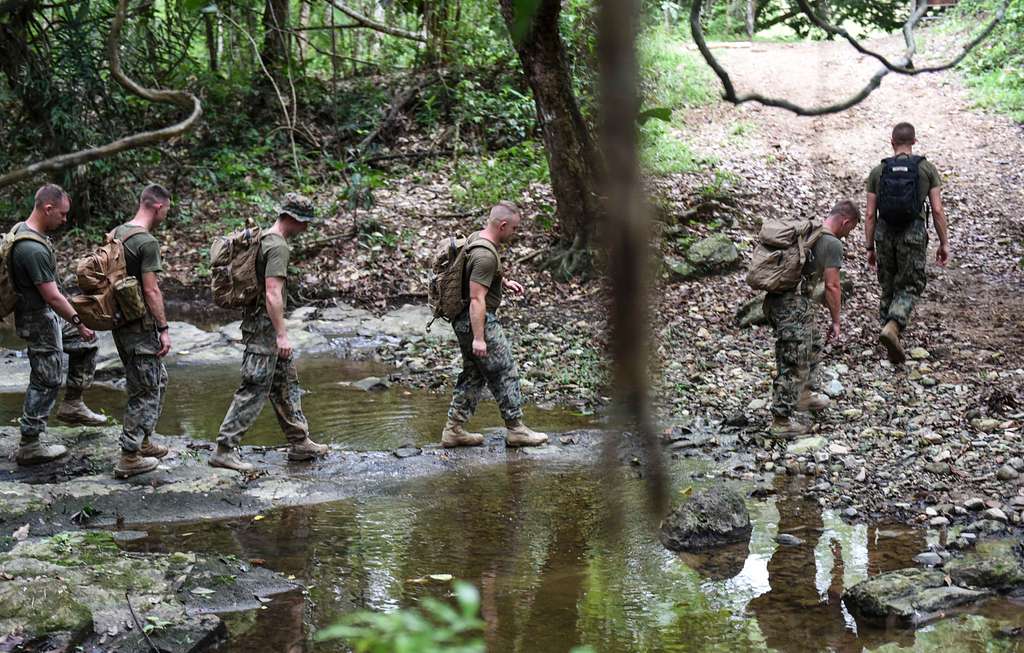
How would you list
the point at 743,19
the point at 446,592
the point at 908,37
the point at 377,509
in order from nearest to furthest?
the point at 908,37
the point at 743,19
the point at 446,592
the point at 377,509

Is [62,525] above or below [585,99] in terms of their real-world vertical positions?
Result: below

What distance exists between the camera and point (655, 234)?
0.83 m

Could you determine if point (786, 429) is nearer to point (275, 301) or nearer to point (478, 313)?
point (478, 313)

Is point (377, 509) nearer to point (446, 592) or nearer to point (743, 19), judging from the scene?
point (446, 592)

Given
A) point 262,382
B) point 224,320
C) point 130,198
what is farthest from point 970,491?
point 130,198

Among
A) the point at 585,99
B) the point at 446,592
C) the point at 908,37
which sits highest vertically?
the point at 908,37

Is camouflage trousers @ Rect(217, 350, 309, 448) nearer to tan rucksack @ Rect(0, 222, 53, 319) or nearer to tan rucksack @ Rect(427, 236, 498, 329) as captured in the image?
tan rucksack @ Rect(427, 236, 498, 329)

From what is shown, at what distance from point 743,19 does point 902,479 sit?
4.41 metres

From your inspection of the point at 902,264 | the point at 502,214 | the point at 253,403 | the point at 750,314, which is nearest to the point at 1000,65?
the point at 750,314

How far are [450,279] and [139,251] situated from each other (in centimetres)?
229

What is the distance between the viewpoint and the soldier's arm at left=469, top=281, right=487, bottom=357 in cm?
745

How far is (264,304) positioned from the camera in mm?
7156

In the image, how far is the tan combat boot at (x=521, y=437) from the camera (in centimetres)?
783

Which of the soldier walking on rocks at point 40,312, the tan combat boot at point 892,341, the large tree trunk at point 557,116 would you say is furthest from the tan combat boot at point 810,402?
the soldier walking on rocks at point 40,312
